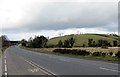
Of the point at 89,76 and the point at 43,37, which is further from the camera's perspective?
the point at 43,37

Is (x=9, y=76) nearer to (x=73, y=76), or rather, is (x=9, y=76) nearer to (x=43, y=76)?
(x=43, y=76)

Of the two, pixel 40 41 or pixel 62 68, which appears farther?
pixel 40 41

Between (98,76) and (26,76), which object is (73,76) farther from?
(26,76)

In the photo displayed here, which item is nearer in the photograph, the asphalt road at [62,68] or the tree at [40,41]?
the asphalt road at [62,68]

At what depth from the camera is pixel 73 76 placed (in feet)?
55.1

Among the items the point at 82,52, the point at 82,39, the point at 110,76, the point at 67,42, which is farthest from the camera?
the point at 82,39

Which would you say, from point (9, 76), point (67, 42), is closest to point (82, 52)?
point (9, 76)

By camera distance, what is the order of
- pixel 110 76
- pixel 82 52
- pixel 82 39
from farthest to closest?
pixel 82 39, pixel 82 52, pixel 110 76

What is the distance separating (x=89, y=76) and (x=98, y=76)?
566mm

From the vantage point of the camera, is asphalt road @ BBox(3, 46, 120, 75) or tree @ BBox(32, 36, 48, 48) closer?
asphalt road @ BBox(3, 46, 120, 75)

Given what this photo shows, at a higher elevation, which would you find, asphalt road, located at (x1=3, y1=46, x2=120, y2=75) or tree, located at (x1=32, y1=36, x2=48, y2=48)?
tree, located at (x1=32, y1=36, x2=48, y2=48)

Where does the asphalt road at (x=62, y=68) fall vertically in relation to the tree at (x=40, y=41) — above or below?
below

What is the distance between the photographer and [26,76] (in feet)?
57.1

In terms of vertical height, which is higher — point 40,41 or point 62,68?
point 40,41
